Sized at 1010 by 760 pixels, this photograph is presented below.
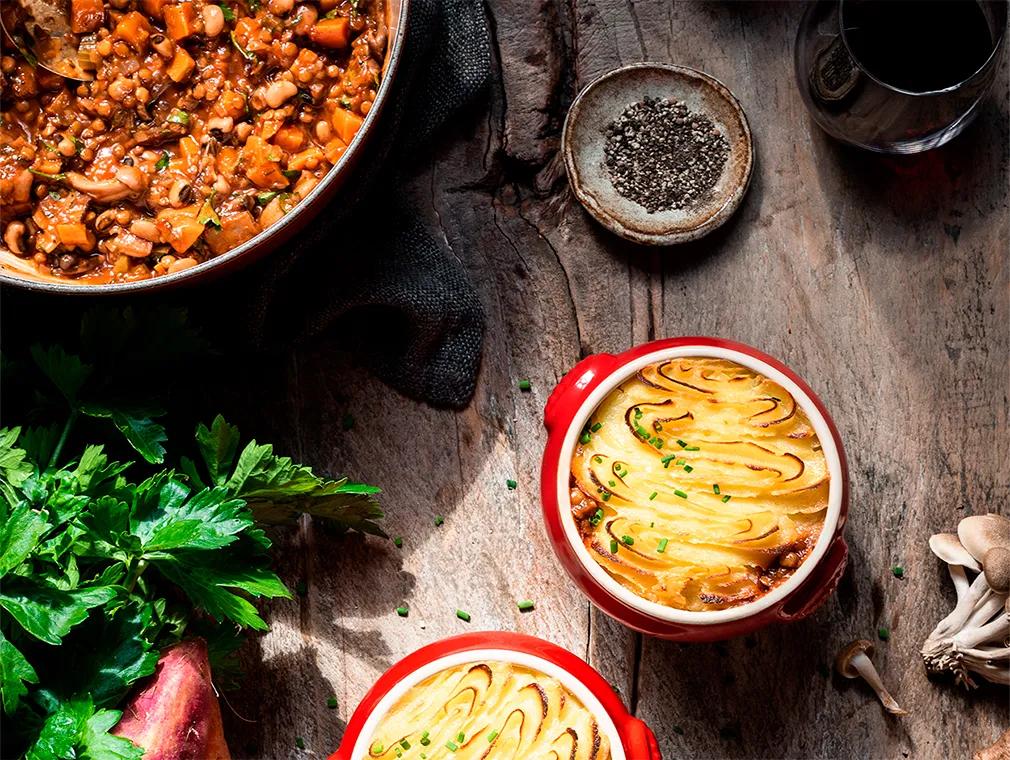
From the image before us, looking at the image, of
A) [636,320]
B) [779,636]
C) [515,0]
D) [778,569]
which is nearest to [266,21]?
[515,0]

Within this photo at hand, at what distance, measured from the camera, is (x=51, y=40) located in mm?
2146

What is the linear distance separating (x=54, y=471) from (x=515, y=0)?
1.27m

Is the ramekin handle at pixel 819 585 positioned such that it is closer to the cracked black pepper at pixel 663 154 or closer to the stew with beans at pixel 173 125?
the cracked black pepper at pixel 663 154

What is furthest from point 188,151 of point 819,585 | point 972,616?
point 972,616

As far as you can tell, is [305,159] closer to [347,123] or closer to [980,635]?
[347,123]

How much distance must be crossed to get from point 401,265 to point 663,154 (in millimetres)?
576

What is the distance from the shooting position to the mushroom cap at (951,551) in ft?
7.56

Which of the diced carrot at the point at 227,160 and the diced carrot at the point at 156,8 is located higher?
the diced carrot at the point at 156,8

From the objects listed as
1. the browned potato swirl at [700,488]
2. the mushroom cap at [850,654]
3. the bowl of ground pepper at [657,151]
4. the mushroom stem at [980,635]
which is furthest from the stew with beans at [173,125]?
the mushroom stem at [980,635]

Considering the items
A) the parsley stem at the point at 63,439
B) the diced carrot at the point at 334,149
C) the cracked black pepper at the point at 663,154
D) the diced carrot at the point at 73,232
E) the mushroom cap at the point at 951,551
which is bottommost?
the mushroom cap at the point at 951,551

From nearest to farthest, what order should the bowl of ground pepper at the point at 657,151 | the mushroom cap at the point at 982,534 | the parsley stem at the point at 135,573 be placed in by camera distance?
the parsley stem at the point at 135,573, the mushroom cap at the point at 982,534, the bowl of ground pepper at the point at 657,151

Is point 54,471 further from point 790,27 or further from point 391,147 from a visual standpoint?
point 790,27

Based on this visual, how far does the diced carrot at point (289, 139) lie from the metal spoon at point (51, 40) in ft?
1.18

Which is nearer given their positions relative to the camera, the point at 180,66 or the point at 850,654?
the point at 180,66
